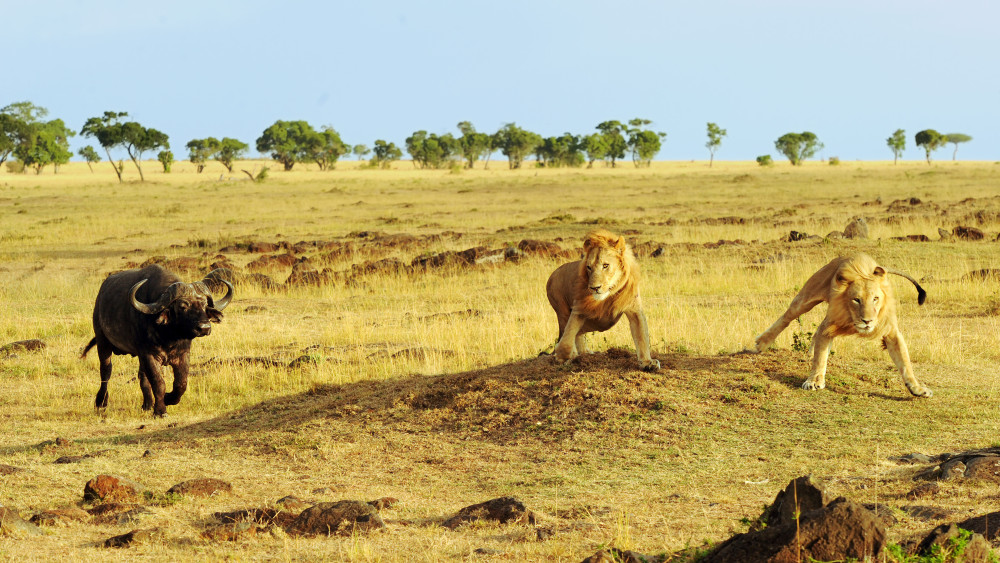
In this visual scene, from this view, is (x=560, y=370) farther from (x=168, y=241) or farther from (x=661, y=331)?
(x=168, y=241)

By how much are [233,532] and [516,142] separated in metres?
104

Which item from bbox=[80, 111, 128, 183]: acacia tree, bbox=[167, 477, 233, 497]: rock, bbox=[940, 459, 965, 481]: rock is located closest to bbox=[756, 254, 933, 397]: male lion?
bbox=[940, 459, 965, 481]: rock

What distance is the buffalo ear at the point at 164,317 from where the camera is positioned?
31.3ft

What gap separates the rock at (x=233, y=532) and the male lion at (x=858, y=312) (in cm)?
495

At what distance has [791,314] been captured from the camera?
9109mm

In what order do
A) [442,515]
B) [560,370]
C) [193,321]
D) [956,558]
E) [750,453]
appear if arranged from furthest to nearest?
[193,321] < [560,370] < [750,453] < [442,515] < [956,558]

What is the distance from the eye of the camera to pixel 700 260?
19.3m

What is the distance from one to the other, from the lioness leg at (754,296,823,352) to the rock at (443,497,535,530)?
13.1ft

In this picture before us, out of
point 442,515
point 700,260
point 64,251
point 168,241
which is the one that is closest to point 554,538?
point 442,515

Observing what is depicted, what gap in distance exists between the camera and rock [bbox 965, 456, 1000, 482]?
6.10 meters

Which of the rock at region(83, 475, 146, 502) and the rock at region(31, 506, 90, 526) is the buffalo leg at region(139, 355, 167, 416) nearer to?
the rock at region(83, 475, 146, 502)

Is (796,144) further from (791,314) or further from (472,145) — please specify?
(791,314)

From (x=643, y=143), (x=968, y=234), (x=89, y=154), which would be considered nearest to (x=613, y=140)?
(x=643, y=143)

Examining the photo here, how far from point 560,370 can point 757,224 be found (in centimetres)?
2025
